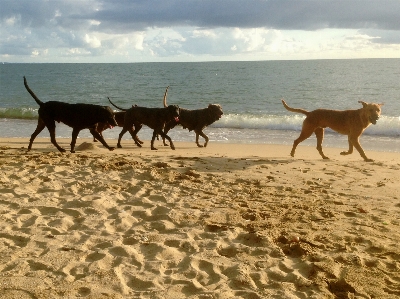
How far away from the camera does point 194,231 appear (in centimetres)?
477

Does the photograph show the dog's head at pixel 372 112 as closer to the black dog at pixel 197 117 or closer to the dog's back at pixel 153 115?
the black dog at pixel 197 117

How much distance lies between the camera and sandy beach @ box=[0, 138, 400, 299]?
364 cm

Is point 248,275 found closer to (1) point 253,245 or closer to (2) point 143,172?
(1) point 253,245

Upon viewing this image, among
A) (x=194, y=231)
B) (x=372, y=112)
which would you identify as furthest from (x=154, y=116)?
(x=194, y=231)

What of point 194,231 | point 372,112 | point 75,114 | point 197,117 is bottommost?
point 194,231

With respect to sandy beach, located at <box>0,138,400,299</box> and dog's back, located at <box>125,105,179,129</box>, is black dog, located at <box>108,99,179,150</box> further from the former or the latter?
sandy beach, located at <box>0,138,400,299</box>

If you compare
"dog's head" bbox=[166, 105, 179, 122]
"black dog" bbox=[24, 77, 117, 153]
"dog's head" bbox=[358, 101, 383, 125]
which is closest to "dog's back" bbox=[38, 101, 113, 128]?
"black dog" bbox=[24, 77, 117, 153]

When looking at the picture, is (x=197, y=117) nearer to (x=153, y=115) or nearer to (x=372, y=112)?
(x=153, y=115)

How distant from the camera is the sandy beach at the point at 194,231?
364 cm

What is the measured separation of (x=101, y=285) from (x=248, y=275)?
4.06 ft

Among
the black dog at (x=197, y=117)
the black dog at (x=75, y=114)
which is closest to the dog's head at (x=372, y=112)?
the black dog at (x=197, y=117)

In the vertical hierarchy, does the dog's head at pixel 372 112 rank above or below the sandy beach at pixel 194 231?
above

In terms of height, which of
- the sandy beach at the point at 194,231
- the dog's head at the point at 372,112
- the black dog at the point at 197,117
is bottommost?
the sandy beach at the point at 194,231

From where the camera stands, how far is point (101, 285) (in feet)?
11.8
